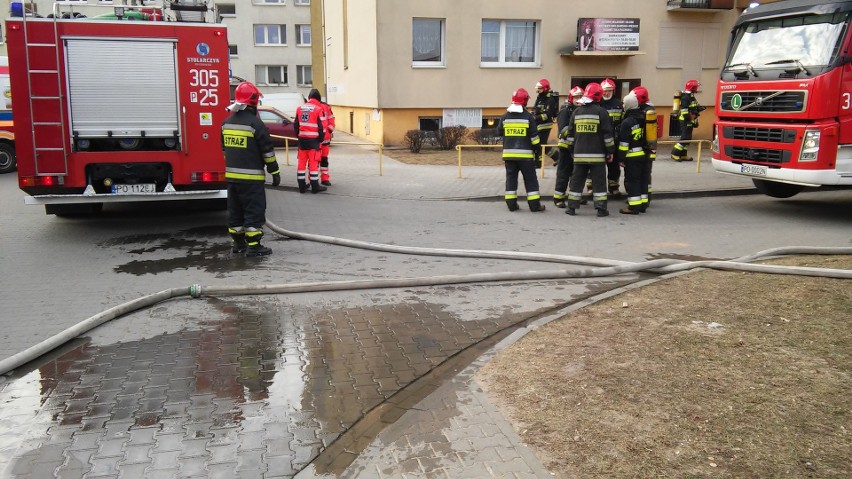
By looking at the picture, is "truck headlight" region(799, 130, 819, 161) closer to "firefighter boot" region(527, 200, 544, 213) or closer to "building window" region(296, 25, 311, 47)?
"firefighter boot" region(527, 200, 544, 213)

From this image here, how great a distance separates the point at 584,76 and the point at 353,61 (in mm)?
8242

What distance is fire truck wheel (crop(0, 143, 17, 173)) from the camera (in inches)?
706

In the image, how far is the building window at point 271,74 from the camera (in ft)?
164

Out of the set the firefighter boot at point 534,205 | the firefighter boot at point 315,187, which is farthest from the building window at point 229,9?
the firefighter boot at point 534,205

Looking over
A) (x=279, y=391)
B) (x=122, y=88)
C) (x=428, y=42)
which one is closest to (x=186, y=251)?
(x=122, y=88)

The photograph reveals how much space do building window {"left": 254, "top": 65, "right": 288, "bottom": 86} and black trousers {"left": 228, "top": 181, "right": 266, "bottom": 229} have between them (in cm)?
4370

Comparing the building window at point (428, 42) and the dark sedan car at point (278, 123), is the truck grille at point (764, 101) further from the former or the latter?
the dark sedan car at point (278, 123)

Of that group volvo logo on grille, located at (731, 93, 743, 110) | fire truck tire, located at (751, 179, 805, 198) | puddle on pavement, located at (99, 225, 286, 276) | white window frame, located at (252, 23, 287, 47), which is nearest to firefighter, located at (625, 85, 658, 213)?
volvo logo on grille, located at (731, 93, 743, 110)

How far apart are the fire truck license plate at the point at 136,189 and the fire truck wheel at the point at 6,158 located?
Answer: 10808mm

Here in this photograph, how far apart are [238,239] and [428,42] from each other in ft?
50.0

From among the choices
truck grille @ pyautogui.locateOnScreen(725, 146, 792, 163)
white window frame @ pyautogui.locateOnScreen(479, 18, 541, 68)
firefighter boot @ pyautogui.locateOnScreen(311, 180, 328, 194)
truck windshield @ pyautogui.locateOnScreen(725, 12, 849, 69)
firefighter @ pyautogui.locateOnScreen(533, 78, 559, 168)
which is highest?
white window frame @ pyautogui.locateOnScreen(479, 18, 541, 68)

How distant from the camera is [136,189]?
9422mm

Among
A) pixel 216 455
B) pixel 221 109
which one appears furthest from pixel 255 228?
pixel 216 455

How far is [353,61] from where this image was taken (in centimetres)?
2561
